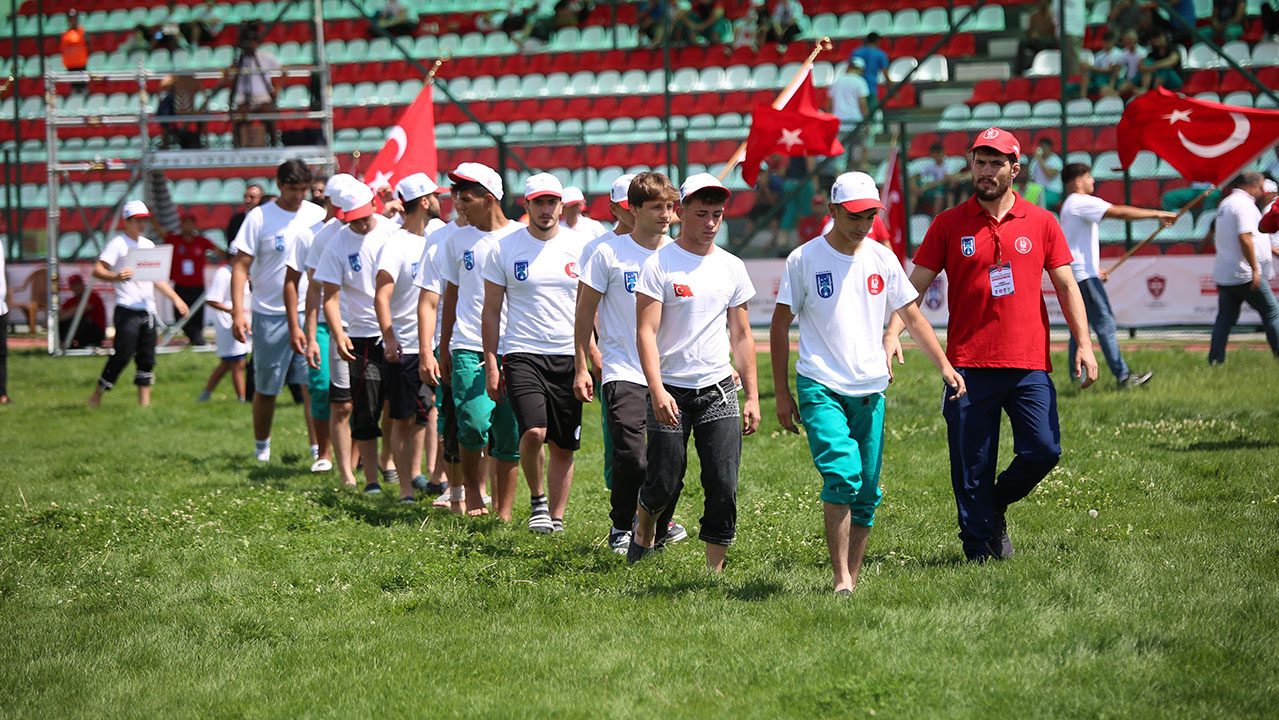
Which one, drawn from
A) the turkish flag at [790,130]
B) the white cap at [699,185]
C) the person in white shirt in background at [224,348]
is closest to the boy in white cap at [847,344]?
the white cap at [699,185]

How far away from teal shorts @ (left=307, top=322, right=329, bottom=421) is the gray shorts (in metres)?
0.72

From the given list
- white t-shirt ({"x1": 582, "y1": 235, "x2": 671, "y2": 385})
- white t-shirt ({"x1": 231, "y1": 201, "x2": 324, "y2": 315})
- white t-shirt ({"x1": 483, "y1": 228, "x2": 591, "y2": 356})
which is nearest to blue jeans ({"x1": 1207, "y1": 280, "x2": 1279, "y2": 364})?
white t-shirt ({"x1": 483, "y1": 228, "x2": 591, "y2": 356})

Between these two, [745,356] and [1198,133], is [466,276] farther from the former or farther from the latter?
[1198,133]

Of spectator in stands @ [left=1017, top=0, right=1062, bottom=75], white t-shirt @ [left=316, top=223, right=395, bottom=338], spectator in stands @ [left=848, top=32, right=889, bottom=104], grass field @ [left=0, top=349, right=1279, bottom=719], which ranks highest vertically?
spectator in stands @ [left=1017, top=0, right=1062, bottom=75]

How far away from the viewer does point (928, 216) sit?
17.7 m

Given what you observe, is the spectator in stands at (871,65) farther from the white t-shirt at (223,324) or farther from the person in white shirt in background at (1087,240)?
the white t-shirt at (223,324)

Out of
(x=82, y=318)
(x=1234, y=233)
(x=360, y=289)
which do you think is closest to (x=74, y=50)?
(x=82, y=318)

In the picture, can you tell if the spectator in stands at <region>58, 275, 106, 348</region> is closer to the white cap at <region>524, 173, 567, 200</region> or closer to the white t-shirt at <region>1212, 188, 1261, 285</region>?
the white cap at <region>524, 173, 567, 200</region>

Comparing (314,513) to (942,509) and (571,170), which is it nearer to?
(942,509)

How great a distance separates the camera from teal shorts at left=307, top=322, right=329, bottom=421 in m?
9.46

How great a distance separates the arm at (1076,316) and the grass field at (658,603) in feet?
3.04

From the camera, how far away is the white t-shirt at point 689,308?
6.06 m

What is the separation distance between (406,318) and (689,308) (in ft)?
10.0

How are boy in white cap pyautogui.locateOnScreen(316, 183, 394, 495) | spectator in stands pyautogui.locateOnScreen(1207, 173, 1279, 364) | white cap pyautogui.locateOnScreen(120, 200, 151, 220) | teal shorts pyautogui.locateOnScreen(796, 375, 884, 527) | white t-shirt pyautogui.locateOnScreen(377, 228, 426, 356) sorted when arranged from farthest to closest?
1. white cap pyautogui.locateOnScreen(120, 200, 151, 220)
2. spectator in stands pyautogui.locateOnScreen(1207, 173, 1279, 364)
3. boy in white cap pyautogui.locateOnScreen(316, 183, 394, 495)
4. white t-shirt pyautogui.locateOnScreen(377, 228, 426, 356)
5. teal shorts pyautogui.locateOnScreen(796, 375, 884, 527)
